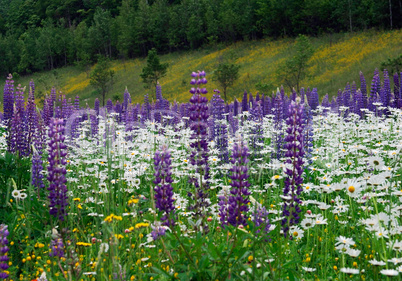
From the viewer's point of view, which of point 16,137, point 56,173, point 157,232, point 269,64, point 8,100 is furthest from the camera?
point 269,64

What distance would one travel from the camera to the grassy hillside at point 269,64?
28.1 metres

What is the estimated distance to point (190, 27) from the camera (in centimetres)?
5728

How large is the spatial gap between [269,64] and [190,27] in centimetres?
2462

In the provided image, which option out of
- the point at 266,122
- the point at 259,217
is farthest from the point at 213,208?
the point at 266,122

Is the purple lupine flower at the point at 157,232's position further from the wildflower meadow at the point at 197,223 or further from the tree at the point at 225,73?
the tree at the point at 225,73

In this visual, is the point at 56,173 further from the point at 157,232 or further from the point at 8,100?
the point at 8,100

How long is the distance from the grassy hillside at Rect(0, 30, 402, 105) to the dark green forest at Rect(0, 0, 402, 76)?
3767 mm

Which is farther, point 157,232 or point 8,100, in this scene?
point 8,100

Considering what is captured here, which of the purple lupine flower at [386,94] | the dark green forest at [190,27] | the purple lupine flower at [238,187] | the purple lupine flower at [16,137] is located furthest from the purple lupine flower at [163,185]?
the dark green forest at [190,27]

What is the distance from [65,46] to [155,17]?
72.2ft

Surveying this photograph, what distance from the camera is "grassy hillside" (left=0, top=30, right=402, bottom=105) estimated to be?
2808 cm

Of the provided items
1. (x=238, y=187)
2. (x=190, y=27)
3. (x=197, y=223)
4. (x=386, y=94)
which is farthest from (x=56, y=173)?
(x=190, y=27)

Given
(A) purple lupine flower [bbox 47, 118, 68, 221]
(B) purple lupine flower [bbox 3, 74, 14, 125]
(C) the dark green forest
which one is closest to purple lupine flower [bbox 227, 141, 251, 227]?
(A) purple lupine flower [bbox 47, 118, 68, 221]

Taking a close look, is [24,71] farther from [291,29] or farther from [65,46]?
[291,29]
